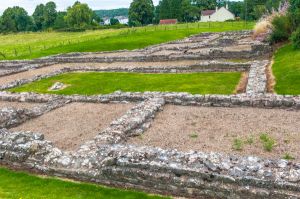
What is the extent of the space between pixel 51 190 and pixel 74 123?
6053mm

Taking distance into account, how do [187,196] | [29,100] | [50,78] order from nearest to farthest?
1. [187,196]
2. [29,100]
3. [50,78]

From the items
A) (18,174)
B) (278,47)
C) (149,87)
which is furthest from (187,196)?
(278,47)

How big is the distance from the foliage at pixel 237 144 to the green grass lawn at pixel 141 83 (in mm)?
6828

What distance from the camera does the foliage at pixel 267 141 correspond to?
37.1 ft

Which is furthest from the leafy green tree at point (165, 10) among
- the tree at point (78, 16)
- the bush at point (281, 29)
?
the bush at point (281, 29)

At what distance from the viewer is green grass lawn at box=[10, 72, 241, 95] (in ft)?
66.7

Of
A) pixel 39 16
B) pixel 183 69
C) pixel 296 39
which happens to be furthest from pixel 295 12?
pixel 39 16

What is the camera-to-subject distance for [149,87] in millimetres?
21344

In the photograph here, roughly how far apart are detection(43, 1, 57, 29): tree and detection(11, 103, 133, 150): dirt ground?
116001 millimetres

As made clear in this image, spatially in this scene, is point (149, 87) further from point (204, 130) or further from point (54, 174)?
point (54, 174)

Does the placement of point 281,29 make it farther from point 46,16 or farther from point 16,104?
point 46,16

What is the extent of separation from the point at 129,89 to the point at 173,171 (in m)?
12.4

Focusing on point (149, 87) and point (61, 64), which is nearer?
point (149, 87)

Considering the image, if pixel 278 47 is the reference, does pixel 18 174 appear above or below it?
below
